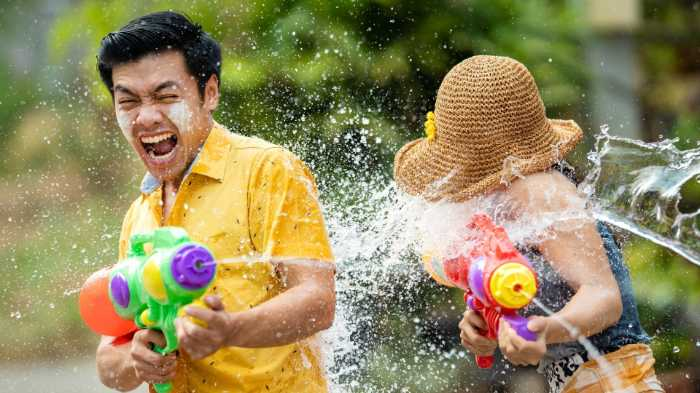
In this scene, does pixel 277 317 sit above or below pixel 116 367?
above

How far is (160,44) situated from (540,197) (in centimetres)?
94

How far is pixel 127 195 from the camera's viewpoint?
4.63 metres

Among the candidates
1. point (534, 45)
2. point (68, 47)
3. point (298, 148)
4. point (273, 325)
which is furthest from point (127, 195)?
Answer: point (273, 325)

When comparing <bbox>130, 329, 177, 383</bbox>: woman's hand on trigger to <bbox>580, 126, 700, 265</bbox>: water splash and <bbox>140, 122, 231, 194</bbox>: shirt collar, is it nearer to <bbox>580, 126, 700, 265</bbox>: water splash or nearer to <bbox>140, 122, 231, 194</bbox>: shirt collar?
<bbox>140, 122, 231, 194</bbox>: shirt collar

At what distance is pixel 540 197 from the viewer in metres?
2.20

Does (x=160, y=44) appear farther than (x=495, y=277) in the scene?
Yes

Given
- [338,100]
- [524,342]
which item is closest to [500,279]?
[524,342]

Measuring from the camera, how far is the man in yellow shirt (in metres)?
2.15

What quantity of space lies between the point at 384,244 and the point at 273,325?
0.87 metres

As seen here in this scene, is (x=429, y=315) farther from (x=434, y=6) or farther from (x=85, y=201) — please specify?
(x=85, y=201)

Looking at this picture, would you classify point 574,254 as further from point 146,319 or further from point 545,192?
point 146,319

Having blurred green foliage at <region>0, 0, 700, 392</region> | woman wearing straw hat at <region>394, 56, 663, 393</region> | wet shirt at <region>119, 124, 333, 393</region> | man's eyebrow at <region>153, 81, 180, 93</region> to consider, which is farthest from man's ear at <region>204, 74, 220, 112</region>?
blurred green foliage at <region>0, 0, 700, 392</region>

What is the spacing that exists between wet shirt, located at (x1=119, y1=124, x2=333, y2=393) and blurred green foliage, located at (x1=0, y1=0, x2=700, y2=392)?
1.26 meters

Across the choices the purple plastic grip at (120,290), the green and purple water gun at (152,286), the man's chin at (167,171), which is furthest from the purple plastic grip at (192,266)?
the man's chin at (167,171)
